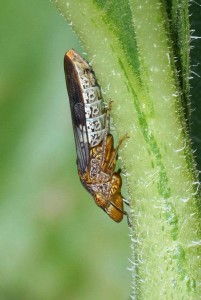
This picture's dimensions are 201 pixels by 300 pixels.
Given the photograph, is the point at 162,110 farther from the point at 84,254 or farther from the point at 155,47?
the point at 84,254

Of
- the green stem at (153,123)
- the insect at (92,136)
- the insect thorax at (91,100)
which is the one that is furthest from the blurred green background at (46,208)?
the green stem at (153,123)

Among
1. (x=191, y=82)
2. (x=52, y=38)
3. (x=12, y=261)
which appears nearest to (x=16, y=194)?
(x=12, y=261)

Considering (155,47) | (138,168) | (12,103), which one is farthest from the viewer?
(12,103)

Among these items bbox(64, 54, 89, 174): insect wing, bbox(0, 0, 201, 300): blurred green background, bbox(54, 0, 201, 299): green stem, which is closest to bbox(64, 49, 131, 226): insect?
bbox(64, 54, 89, 174): insect wing

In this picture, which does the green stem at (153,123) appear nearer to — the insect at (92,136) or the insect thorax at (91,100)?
the insect at (92,136)

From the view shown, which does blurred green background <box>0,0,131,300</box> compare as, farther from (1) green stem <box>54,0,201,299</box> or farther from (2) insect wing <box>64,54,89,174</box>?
(1) green stem <box>54,0,201,299</box>

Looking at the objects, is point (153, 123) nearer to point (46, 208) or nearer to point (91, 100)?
point (91, 100)

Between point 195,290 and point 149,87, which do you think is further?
point 195,290
